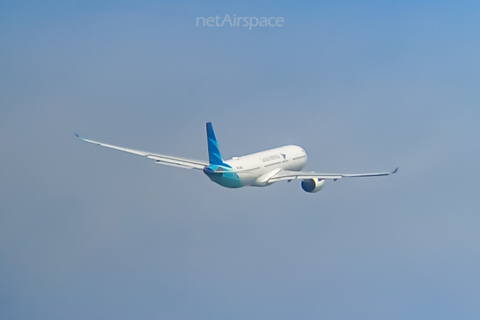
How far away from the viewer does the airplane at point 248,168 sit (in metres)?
96.4

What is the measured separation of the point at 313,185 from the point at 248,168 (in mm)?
8734

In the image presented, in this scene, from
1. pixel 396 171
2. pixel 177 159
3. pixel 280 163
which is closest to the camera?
pixel 396 171

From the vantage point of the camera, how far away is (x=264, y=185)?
10262cm

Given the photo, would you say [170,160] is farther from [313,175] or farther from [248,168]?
[313,175]

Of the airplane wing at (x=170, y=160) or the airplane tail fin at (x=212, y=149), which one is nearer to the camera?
the airplane tail fin at (x=212, y=149)

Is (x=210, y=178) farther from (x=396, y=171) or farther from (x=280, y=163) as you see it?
(x=396, y=171)

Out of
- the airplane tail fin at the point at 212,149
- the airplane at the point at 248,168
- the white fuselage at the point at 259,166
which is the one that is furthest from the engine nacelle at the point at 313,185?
the airplane tail fin at the point at 212,149

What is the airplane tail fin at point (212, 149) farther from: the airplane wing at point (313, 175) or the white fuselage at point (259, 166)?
the airplane wing at point (313, 175)

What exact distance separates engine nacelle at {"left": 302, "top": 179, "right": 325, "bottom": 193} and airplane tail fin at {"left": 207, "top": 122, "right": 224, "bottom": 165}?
1282cm

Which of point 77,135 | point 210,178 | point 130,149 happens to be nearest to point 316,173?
point 210,178

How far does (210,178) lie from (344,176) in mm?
15492

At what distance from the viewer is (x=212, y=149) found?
96.2 meters

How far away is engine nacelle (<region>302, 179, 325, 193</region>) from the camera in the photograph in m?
103

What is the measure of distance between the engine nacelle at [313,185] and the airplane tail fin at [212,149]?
1282cm
